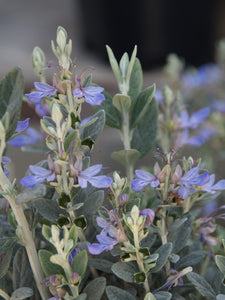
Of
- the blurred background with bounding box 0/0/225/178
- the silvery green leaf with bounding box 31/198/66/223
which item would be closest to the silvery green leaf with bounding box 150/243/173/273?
the silvery green leaf with bounding box 31/198/66/223

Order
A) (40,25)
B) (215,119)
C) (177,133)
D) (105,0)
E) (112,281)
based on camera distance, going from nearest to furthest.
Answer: (112,281) < (177,133) < (215,119) < (105,0) < (40,25)

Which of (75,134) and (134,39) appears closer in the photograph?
(75,134)

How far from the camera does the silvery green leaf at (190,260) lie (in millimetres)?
520

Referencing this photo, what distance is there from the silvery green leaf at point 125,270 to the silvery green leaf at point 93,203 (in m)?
0.06

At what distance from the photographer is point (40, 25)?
3.69 metres

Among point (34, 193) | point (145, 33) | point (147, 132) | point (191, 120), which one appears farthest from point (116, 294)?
point (145, 33)

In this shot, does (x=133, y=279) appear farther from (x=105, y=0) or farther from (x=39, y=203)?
(x=105, y=0)

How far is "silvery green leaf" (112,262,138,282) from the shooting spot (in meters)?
0.45

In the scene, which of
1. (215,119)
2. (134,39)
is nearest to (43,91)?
(215,119)

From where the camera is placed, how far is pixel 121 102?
539mm

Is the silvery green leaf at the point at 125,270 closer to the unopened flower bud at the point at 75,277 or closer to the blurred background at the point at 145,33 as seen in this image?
the unopened flower bud at the point at 75,277

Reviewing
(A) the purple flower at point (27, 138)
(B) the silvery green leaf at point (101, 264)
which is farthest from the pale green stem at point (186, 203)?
(A) the purple flower at point (27, 138)

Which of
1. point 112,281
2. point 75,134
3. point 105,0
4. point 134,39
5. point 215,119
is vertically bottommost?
point 112,281

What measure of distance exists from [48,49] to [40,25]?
0.69m
